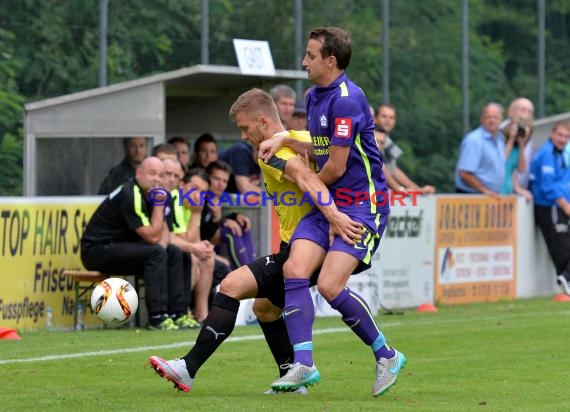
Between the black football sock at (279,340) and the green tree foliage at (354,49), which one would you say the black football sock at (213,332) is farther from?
the green tree foliage at (354,49)

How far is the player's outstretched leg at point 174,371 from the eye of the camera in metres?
8.22

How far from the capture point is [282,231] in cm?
869

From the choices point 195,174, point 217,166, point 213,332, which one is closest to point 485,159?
point 217,166

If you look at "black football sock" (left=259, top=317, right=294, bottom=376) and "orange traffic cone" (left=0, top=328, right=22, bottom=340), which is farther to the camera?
"orange traffic cone" (left=0, top=328, right=22, bottom=340)

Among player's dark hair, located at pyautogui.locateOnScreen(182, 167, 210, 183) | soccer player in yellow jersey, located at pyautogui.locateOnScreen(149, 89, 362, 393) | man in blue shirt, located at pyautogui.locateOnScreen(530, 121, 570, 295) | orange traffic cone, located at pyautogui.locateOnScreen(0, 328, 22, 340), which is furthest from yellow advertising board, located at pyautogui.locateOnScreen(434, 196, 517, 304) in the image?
soccer player in yellow jersey, located at pyautogui.locateOnScreen(149, 89, 362, 393)

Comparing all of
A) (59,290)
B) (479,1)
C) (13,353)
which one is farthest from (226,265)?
(479,1)

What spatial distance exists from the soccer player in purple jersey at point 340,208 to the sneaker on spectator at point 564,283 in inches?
425

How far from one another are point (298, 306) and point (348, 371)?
197 cm

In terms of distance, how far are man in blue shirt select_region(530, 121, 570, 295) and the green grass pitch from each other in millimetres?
4240

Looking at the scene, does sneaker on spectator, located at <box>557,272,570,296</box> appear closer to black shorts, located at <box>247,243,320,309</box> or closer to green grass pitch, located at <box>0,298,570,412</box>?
green grass pitch, located at <box>0,298,570,412</box>

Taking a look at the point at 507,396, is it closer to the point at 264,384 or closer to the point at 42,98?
the point at 264,384

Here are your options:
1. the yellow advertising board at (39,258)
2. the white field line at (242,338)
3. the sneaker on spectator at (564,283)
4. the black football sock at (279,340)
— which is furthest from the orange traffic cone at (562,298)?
the black football sock at (279,340)

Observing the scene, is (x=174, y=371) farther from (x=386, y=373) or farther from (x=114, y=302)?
(x=114, y=302)

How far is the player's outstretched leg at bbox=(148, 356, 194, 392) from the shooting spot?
27.0 ft
